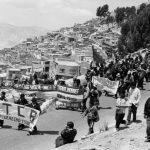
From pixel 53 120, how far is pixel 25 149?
4085mm

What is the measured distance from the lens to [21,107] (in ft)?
49.2

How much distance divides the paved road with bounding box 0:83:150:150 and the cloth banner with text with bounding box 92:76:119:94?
208 centimetres

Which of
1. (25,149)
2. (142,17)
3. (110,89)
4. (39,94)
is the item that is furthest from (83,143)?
(142,17)

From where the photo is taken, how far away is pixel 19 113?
15.0m

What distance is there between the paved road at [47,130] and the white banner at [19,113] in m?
0.42

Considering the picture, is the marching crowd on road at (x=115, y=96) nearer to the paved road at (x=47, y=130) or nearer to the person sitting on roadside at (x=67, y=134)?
the person sitting on roadside at (x=67, y=134)

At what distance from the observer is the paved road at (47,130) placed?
1341cm

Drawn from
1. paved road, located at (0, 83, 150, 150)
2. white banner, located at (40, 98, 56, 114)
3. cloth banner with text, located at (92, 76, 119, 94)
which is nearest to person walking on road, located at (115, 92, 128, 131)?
paved road, located at (0, 83, 150, 150)

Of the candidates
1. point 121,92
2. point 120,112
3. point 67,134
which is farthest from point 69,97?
point 67,134

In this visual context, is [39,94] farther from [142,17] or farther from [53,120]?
[142,17]

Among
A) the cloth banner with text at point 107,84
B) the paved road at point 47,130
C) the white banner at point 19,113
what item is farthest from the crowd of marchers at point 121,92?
the white banner at point 19,113

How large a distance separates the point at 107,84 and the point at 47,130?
7.96 meters

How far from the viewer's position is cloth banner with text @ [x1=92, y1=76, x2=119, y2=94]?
22.1m

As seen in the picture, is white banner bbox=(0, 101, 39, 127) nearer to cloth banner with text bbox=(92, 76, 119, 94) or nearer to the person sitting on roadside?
the person sitting on roadside
